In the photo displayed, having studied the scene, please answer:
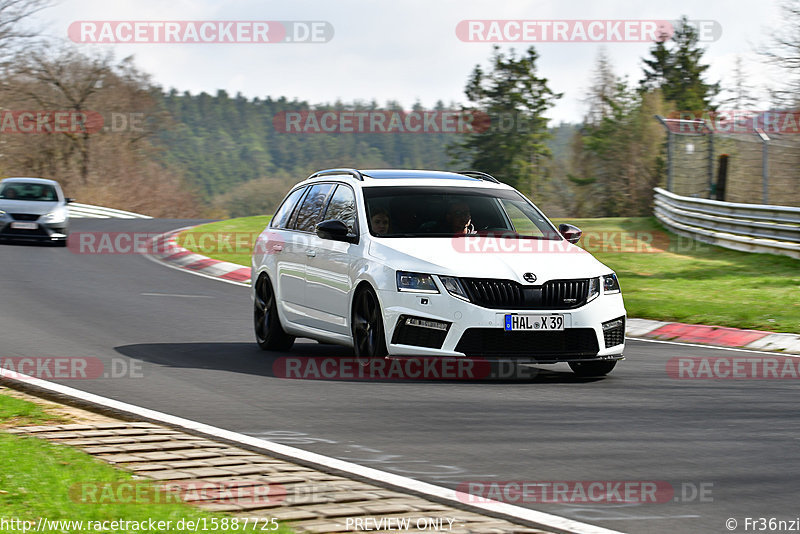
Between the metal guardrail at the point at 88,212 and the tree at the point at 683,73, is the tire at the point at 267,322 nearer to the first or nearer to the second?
the metal guardrail at the point at 88,212

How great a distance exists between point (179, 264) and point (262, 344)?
1344 centimetres

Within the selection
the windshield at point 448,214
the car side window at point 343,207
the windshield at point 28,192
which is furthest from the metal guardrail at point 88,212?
the windshield at point 448,214

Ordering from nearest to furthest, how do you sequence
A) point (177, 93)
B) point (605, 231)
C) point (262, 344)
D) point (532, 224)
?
point (532, 224), point (262, 344), point (605, 231), point (177, 93)

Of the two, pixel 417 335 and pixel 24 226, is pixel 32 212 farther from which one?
pixel 417 335

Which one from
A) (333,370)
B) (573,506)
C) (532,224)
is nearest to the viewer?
(573,506)

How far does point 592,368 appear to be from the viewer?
10.2 m

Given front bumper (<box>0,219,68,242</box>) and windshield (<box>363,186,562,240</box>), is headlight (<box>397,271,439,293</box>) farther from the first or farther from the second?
front bumper (<box>0,219,68,242</box>)

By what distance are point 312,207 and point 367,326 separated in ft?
6.78

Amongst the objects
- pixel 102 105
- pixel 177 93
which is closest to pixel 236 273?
pixel 102 105

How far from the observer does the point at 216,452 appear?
657cm

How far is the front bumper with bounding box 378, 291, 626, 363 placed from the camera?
934cm

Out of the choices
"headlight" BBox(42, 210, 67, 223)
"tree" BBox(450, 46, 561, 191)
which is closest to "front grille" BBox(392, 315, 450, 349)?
"headlight" BBox(42, 210, 67, 223)

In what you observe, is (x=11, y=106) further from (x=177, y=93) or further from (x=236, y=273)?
(x=177, y=93)

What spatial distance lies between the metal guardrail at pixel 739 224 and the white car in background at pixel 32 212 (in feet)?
49.7
